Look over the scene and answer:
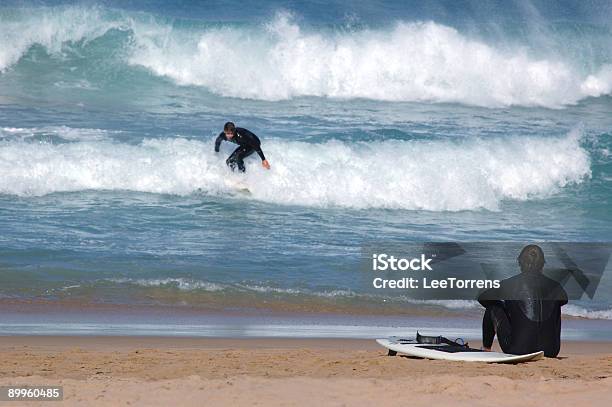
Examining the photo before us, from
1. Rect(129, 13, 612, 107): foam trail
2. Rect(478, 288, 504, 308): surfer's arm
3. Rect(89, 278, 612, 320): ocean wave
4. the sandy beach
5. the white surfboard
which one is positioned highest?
Rect(129, 13, 612, 107): foam trail

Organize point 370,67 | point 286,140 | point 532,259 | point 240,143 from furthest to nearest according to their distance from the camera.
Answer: point 370,67, point 286,140, point 240,143, point 532,259

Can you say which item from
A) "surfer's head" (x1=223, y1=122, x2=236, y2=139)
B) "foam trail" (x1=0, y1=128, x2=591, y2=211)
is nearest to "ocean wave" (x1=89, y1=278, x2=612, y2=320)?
"surfer's head" (x1=223, y1=122, x2=236, y2=139)

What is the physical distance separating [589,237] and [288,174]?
14.8 feet

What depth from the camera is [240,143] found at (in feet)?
48.5

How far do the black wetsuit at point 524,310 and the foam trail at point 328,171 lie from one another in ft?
25.3

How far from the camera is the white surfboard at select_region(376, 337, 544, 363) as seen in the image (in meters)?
6.57

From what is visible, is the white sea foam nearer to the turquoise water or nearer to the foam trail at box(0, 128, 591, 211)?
the turquoise water

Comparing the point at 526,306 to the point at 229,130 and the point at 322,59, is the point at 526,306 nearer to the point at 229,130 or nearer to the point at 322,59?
the point at 229,130

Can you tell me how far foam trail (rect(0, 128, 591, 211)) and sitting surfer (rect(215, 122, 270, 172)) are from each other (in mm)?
184

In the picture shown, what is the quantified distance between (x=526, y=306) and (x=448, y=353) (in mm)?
566

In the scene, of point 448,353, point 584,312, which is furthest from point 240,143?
point 448,353

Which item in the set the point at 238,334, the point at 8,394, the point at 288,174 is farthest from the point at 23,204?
the point at 8,394

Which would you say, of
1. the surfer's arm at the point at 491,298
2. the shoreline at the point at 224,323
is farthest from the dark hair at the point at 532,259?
the shoreline at the point at 224,323

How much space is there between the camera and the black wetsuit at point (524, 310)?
6664mm
